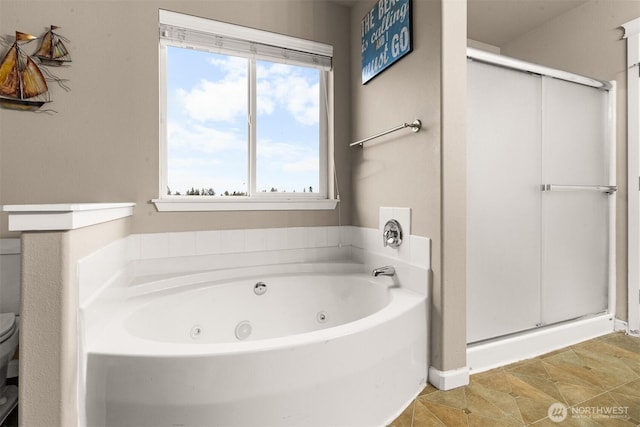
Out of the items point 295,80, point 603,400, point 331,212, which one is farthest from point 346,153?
point 603,400

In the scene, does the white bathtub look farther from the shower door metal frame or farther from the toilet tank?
the shower door metal frame

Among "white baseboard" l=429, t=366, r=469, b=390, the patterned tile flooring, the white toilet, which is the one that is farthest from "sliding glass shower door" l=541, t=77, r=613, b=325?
the white toilet

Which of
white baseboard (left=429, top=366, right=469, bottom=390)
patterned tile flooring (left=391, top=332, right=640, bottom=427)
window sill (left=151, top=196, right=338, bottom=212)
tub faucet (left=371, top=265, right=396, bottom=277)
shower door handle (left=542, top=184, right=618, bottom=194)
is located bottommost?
patterned tile flooring (left=391, top=332, right=640, bottom=427)

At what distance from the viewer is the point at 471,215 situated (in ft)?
5.77

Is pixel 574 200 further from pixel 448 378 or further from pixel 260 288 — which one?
pixel 260 288

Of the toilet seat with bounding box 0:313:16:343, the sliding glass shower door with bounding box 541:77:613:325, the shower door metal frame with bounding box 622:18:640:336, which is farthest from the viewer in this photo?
the shower door metal frame with bounding box 622:18:640:336

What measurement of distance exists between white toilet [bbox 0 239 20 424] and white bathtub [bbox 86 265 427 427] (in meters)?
0.37

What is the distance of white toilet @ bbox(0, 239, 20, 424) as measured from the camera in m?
1.24

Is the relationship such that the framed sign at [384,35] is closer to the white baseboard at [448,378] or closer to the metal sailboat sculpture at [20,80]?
the white baseboard at [448,378]

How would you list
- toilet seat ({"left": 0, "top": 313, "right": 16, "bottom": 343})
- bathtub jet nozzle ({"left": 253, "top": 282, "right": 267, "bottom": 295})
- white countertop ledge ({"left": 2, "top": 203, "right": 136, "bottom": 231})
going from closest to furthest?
white countertop ledge ({"left": 2, "top": 203, "right": 136, "bottom": 231}) → toilet seat ({"left": 0, "top": 313, "right": 16, "bottom": 343}) → bathtub jet nozzle ({"left": 253, "top": 282, "right": 267, "bottom": 295})

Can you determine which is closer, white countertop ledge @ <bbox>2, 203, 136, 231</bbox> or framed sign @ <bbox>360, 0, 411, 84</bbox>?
white countertop ledge @ <bbox>2, 203, 136, 231</bbox>

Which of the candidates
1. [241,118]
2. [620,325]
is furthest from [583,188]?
[241,118]

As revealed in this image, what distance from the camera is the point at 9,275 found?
1.63m

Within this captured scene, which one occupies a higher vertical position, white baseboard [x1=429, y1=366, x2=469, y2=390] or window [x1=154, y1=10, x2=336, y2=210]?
window [x1=154, y1=10, x2=336, y2=210]
